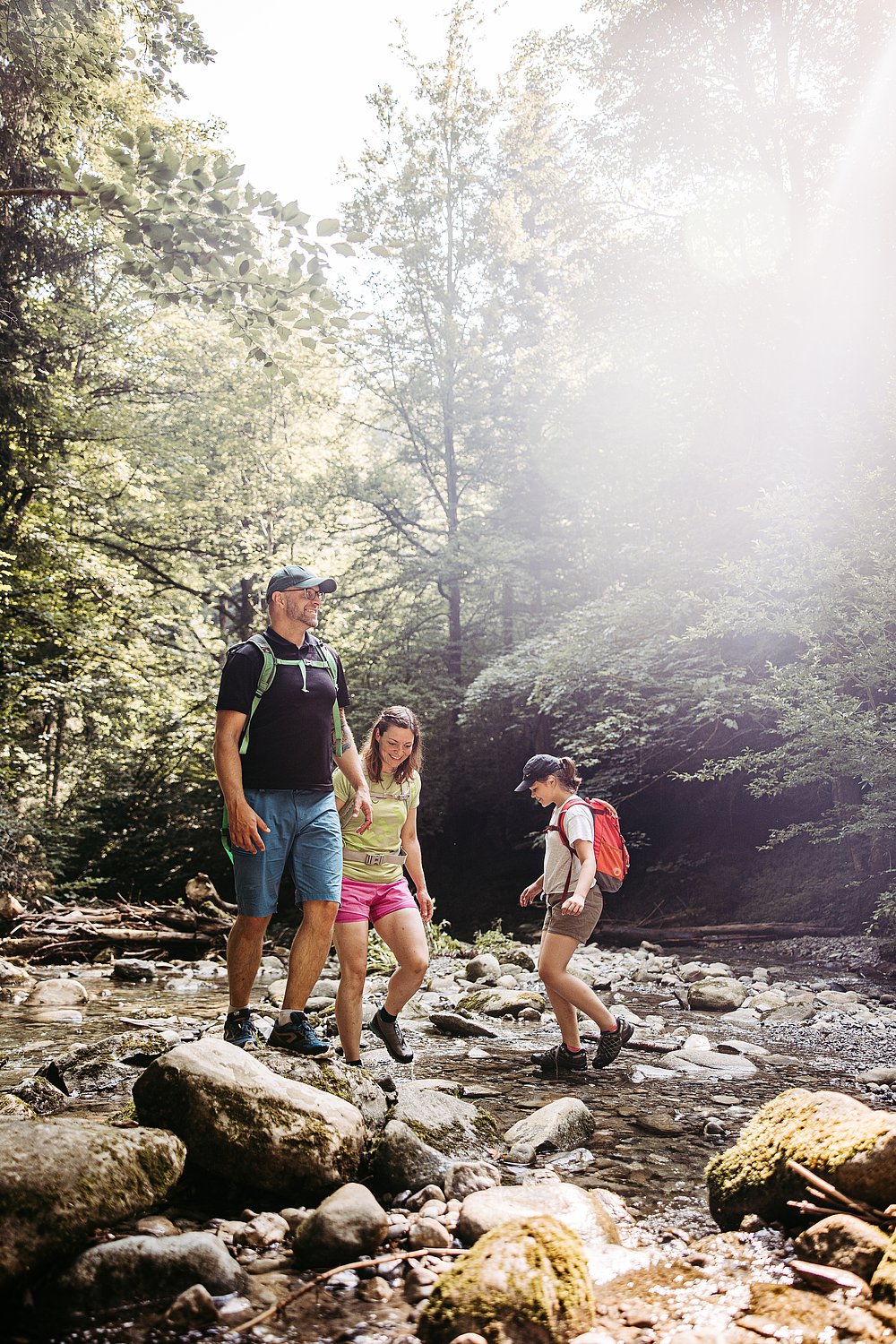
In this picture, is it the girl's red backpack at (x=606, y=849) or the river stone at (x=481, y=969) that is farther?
the river stone at (x=481, y=969)

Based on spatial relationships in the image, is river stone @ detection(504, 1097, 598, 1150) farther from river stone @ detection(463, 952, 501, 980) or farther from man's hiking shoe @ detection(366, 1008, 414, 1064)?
river stone @ detection(463, 952, 501, 980)

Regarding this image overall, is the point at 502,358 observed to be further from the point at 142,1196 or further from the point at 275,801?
the point at 142,1196

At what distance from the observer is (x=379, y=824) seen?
15.4ft

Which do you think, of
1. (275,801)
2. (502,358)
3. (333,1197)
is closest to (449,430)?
(502,358)

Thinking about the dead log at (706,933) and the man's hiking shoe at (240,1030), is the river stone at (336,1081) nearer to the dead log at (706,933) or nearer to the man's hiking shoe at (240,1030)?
the man's hiking shoe at (240,1030)

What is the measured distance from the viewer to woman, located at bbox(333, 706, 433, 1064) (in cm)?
443

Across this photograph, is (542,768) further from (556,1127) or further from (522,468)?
(522,468)

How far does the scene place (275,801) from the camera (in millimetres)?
4090

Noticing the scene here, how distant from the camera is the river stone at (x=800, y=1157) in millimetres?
2639

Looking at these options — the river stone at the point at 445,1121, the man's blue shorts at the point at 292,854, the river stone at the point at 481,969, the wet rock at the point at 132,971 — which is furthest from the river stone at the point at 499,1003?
the wet rock at the point at 132,971

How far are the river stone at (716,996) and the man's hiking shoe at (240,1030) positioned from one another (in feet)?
15.7

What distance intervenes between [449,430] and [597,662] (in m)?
8.28

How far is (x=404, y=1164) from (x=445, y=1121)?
0.48 metres

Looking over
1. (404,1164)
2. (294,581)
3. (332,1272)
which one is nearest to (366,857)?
(294,581)
